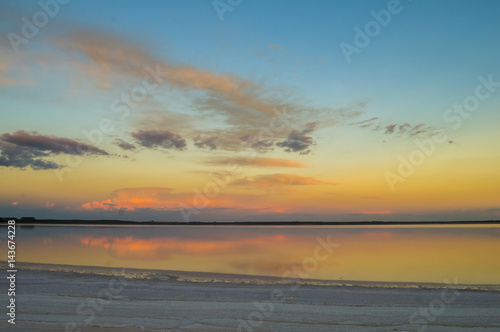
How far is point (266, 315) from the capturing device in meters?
9.28

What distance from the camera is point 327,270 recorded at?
23734 millimetres

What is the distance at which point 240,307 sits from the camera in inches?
401

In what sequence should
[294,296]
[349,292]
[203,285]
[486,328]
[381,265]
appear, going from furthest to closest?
[381,265]
[203,285]
[349,292]
[294,296]
[486,328]

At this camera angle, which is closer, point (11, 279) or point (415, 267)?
point (11, 279)

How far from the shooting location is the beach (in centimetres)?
816

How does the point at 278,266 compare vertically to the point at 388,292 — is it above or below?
above

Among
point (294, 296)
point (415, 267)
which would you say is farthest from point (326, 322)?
point (415, 267)

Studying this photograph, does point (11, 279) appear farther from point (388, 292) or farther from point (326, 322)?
point (388, 292)

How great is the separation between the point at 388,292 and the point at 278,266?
12.5 m

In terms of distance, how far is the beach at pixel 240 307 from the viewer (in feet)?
26.8

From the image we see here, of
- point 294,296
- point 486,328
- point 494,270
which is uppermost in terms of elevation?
point 494,270

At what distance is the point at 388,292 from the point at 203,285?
750cm

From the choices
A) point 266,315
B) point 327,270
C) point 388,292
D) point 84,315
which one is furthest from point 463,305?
point 327,270

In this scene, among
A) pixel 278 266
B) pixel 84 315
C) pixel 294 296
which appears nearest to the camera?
pixel 84 315
